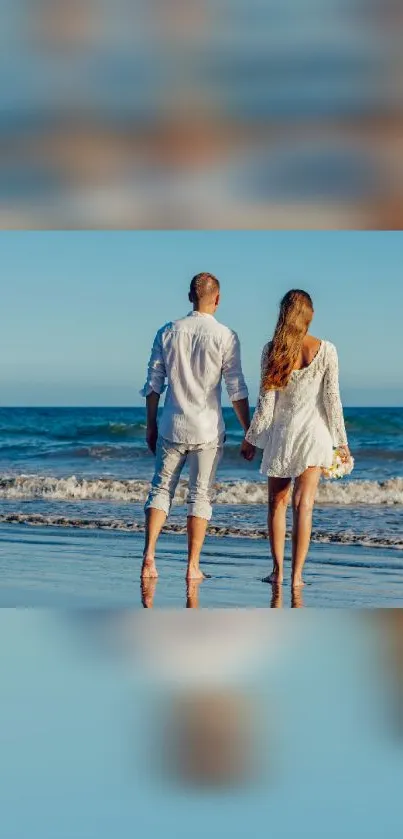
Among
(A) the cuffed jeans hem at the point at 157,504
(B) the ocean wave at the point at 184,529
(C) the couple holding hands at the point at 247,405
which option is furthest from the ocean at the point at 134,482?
(A) the cuffed jeans hem at the point at 157,504

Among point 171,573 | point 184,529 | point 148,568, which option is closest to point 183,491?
point 184,529

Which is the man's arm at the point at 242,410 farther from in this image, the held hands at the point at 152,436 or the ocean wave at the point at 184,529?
the ocean wave at the point at 184,529

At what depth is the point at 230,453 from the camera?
1313 centimetres

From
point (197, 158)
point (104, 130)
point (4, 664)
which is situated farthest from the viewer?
point (197, 158)

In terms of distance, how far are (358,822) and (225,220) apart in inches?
116

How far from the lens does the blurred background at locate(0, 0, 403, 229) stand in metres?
2.44

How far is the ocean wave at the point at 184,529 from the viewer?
630cm

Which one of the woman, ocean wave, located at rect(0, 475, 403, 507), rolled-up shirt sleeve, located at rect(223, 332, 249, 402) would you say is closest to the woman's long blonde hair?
the woman

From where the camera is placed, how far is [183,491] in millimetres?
9352

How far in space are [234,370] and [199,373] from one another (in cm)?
13

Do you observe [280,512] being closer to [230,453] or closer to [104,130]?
[104,130]

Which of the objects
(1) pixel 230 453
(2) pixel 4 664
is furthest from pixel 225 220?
(1) pixel 230 453

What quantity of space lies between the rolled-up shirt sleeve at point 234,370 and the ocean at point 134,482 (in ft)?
7.03

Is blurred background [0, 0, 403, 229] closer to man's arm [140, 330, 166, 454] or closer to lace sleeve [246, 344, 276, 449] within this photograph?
man's arm [140, 330, 166, 454]
